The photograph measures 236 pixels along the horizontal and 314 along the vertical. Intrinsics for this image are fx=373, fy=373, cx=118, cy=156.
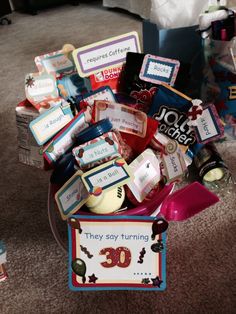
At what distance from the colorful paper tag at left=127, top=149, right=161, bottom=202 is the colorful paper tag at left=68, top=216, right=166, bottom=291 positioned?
0.05m

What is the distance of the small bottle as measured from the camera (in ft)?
3.10

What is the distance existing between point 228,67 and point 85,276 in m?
0.69

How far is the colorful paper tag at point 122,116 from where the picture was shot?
26.5 inches

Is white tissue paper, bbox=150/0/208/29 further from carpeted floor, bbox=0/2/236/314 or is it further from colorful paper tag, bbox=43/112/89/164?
colorful paper tag, bbox=43/112/89/164

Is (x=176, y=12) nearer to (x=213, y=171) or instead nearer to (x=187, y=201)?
(x=213, y=171)

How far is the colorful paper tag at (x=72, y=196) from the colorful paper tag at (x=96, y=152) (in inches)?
1.3

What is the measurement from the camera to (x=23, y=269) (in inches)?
32.5

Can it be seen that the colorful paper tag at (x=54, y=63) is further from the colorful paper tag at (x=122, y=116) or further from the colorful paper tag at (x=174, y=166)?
the colorful paper tag at (x=174, y=166)

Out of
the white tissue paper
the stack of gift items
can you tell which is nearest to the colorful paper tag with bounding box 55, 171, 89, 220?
the stack of gift items

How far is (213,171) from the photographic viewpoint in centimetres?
96

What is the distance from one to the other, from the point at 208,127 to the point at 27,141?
36 cm

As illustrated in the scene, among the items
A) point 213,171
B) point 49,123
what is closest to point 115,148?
point 49,123

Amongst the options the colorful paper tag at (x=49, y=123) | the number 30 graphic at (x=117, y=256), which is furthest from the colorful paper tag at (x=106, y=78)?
the number 30 graphic at (x=117, y=256)

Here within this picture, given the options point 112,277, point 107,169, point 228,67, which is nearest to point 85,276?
point 112,277
